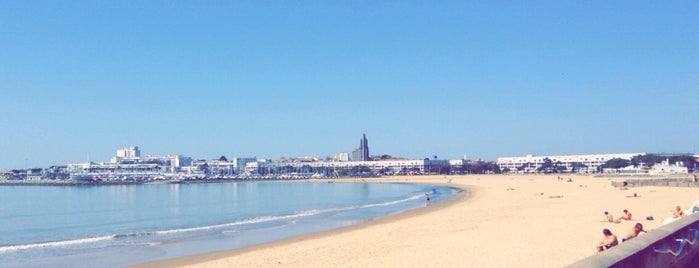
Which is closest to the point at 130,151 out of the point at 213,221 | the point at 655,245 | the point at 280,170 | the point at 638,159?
the point at 280,170

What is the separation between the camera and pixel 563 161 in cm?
14125

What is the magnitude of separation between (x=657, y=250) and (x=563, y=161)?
146290 millimetres

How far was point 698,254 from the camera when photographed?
617 centimetres

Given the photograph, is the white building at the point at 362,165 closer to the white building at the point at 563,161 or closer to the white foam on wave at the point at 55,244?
the white building at the point at 563,161

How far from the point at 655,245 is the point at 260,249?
40.7 feet

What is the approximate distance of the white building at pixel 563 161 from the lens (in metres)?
130

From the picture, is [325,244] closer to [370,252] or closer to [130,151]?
[370,252]

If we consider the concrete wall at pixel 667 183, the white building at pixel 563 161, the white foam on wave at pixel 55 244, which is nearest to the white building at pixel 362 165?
the white building at pixel 563 161

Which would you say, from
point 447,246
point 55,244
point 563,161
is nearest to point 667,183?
point 447,246

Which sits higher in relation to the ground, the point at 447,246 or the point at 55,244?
the point at 447,246

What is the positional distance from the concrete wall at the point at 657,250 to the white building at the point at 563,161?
124 metres

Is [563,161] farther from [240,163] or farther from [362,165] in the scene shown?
[240,163]

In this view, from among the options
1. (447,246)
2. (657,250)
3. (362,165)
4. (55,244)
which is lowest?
(55,244)

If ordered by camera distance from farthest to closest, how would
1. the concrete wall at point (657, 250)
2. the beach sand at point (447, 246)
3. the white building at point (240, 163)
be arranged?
the white building at point (240, 163)
the beach sand at point (447, 246)
the concrete wall at point (657, 250)
